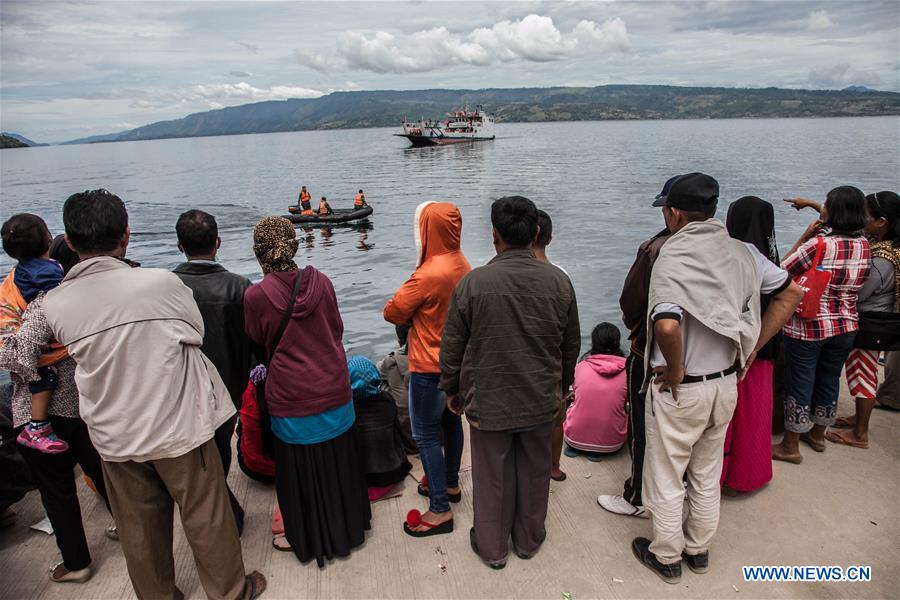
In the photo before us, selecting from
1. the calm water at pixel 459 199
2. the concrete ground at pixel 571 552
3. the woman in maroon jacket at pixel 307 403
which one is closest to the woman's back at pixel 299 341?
the woman in maroon jacket at pixel 307 403

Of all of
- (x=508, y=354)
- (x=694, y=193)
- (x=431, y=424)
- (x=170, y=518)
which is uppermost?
(x=694, y=193)

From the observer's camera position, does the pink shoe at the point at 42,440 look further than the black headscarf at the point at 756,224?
No

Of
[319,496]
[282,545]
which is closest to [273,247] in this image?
[319,496]

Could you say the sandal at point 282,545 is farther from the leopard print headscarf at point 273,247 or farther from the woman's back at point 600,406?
the woman's back at point 600,406

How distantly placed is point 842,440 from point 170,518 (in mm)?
4855

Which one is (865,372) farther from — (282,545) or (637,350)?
(282,545)

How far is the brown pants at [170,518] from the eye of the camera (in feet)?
8.47

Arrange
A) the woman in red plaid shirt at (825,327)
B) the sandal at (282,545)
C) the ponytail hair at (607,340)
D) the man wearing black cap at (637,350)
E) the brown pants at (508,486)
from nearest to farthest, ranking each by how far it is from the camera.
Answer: the brown pants at (508,486), the man wearing black cap at (637,350), the sandal at (282,545), the woman in red plaid shirt at (825,327), the ponytail hair at (607,340)

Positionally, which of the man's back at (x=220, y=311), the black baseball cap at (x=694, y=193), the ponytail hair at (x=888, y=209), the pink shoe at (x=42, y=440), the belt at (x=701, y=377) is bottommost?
the pink shoe at (x=42, y=440)

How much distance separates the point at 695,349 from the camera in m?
2.72

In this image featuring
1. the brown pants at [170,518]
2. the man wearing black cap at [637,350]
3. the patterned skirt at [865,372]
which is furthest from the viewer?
the patterned skirt at [865,372]

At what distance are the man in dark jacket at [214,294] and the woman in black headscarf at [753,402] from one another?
293 centimetres

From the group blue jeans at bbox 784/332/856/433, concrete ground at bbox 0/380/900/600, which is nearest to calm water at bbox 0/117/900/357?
concrete ground at bbox 0/380/900/600

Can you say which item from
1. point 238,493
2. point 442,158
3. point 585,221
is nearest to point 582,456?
point 238,493
